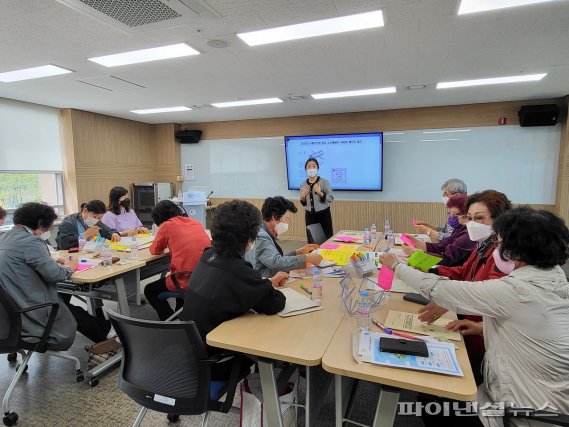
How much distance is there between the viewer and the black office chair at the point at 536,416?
3.34ft

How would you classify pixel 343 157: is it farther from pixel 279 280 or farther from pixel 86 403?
pixel 86 403

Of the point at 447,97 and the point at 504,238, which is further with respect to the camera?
the point at 447,97

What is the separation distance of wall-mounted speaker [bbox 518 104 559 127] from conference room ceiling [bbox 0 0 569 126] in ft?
0.59

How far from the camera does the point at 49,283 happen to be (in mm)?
2139

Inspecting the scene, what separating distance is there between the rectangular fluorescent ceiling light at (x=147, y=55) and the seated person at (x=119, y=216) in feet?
4.68

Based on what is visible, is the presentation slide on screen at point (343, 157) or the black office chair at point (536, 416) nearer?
the black office chair at point (536, 416)

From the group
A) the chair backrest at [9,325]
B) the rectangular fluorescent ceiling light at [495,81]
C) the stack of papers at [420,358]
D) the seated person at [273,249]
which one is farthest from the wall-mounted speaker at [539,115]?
the chair backrest at [9,325]

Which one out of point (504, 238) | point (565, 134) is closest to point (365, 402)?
point (504, 238)

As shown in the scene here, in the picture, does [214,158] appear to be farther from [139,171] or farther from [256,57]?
[256,57]

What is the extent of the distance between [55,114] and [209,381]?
6240 millimetres

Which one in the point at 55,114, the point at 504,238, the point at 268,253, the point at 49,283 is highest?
the point at 55,114

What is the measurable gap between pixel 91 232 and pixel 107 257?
2.21 feet

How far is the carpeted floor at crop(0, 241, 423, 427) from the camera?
1.95 meters

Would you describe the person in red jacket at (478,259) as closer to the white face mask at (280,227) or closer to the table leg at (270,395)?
the table leg at (270,395)
